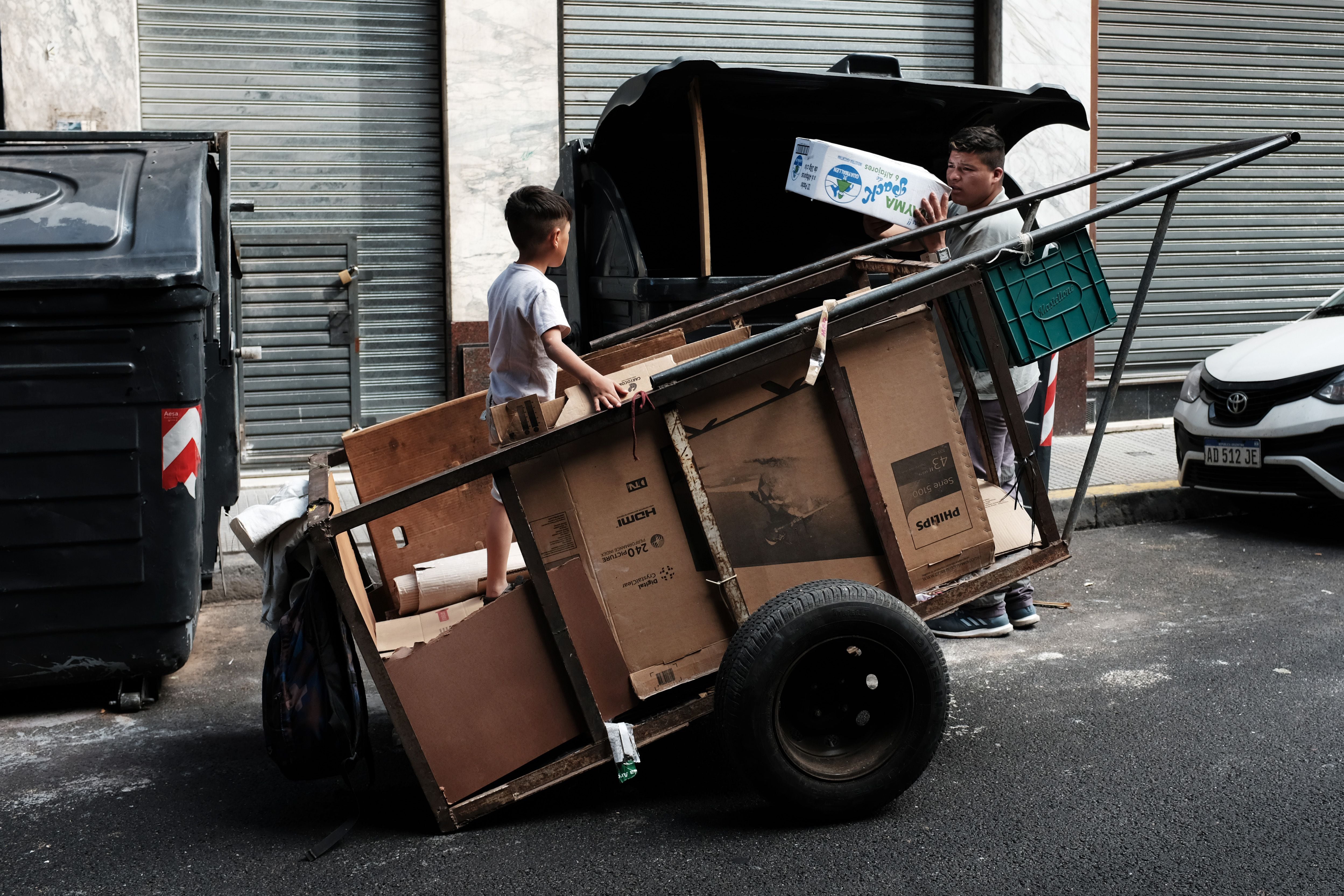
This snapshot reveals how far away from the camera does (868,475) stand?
317 cm

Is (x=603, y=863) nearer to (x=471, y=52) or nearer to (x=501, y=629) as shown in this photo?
(x=501, y=629)

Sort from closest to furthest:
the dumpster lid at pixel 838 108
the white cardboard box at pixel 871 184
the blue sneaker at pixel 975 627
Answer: the white cardboard box at pixel 871 184 → the blue sneaker at pixel 975 627 → the dumpster lid at pixel 838 108

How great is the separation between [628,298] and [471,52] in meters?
3.30

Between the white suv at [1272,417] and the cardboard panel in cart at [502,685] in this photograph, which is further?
the white suv at [1272,417]

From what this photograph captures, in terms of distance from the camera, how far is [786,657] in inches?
114

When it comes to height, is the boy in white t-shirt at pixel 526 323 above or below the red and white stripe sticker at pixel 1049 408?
above

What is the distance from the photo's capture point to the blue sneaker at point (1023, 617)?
4691mm

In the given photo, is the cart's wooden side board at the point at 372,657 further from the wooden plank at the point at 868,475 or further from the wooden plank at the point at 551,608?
the wooden plank at the point at 868,475

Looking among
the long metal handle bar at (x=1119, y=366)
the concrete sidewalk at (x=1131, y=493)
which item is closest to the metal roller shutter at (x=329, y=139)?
the concrete sidewalk at (x=1131, y=493)

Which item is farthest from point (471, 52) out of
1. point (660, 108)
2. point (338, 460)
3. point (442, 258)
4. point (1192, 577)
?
point (1192, 577)

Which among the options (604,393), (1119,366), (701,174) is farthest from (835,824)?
(701,174)

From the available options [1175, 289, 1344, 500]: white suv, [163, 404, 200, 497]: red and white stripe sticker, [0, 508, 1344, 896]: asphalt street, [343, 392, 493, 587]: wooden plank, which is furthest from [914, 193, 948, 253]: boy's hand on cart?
[163, 404, 200, 497]: red and white stripe sticker

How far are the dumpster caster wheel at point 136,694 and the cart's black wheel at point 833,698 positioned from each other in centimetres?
229

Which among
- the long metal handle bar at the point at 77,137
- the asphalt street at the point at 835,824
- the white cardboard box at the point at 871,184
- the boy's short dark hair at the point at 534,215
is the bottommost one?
the asphalt street at the point at 835,824
